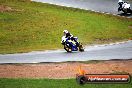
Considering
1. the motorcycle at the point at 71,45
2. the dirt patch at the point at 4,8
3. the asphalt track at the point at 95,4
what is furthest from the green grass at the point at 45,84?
the dirt patch at the point at 4,8

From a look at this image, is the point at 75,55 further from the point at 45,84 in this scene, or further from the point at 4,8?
the point at 4,8

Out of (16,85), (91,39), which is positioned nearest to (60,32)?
(91,39)

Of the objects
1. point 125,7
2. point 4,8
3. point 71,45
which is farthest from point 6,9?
point 71,45

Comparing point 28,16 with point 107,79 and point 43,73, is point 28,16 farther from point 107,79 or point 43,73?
point 107,79

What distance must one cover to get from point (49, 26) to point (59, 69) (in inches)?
716

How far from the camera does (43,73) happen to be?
24984 millimetres

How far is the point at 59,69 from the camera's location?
84.3 feet

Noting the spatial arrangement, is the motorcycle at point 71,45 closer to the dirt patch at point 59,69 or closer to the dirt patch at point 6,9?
the dirt patch at point 59,69

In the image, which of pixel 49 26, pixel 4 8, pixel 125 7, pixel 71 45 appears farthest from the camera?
pixel 4 8

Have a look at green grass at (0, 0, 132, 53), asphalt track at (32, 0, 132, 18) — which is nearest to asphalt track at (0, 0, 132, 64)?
green grass at (0, 0, 132, 53)

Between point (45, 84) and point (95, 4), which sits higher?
point (95, 4)

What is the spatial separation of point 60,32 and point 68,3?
43.7ft

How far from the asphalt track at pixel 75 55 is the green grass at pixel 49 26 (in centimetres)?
292

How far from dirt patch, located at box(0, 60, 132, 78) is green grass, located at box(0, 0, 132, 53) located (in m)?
7.07
